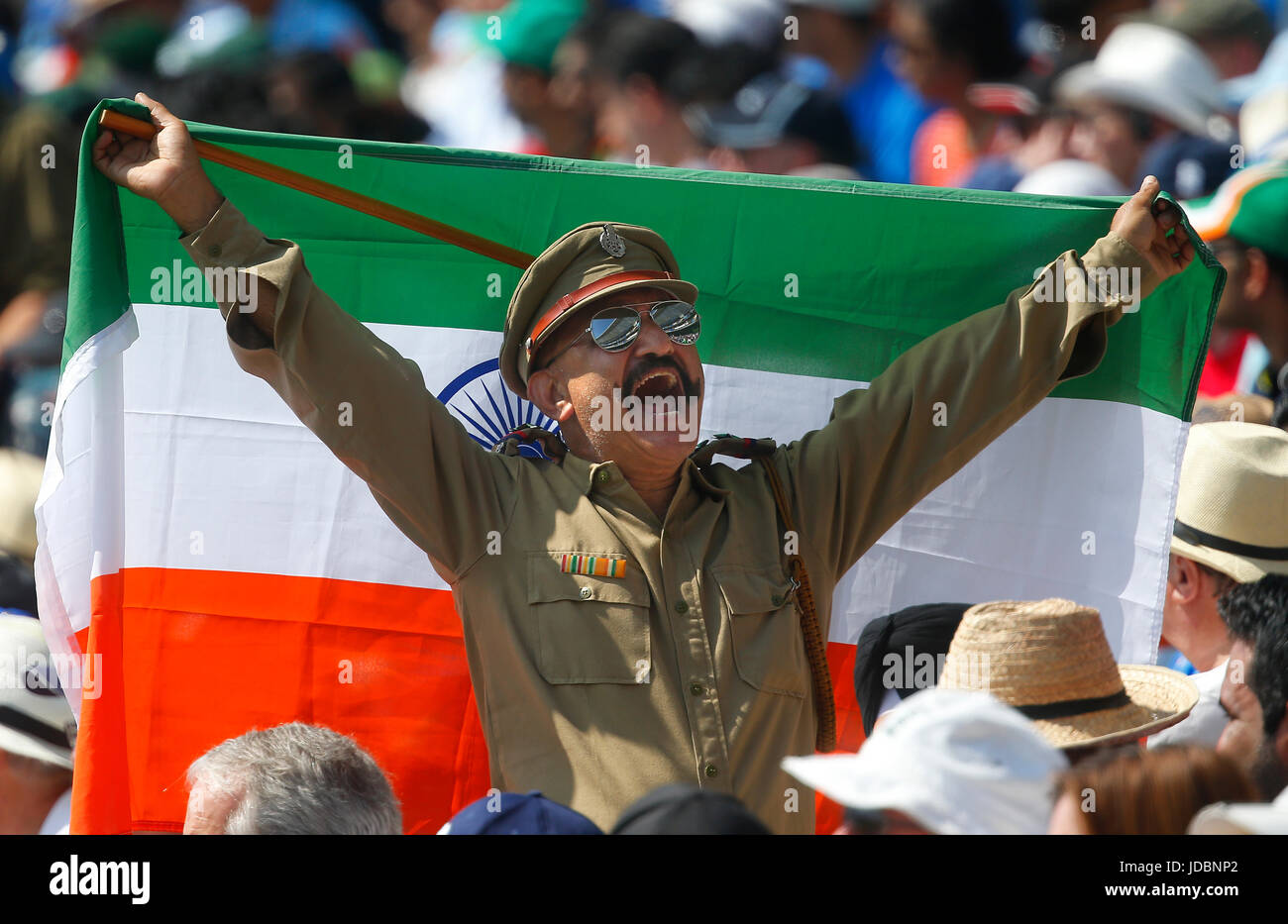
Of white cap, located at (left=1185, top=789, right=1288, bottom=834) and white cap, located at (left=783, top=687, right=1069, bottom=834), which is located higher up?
white cap, located at (left=783, top=687, right=1069, bottom=834)

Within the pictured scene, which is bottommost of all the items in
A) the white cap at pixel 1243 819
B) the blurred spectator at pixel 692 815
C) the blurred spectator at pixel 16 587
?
the white cap at pixel 1243 819

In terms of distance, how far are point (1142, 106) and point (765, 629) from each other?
3.54 meters

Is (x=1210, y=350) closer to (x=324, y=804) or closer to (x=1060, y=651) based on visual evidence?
(x=1060, y=651)

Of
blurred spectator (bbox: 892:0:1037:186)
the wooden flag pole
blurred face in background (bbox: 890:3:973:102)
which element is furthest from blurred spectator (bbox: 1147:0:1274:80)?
the wooden flag pole

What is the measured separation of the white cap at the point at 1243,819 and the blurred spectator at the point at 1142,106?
3980 millimetres

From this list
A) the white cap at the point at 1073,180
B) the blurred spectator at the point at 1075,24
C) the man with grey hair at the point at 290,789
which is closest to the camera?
the man with grey hair at the point at 290,789

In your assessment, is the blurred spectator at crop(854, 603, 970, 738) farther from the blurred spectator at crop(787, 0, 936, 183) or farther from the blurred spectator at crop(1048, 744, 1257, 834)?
the blurred spectator at crop(787, 0, 936, 183)

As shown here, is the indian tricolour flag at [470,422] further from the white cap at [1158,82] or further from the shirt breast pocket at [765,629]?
the white cap at [1158,82]

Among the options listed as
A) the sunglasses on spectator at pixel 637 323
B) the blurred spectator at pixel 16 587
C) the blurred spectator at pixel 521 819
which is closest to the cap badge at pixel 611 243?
the sunglasses on spectator at pixel 637 323

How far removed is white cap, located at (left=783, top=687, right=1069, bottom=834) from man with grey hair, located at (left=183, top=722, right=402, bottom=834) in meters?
0.98

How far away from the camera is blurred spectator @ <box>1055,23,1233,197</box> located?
5.90 meters

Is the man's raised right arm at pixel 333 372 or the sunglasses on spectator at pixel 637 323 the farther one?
the sunglasses on spectator at pixel 637 323

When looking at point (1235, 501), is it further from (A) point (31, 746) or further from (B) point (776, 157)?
(A) point (31, 746)

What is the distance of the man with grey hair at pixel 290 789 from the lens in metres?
2.84
